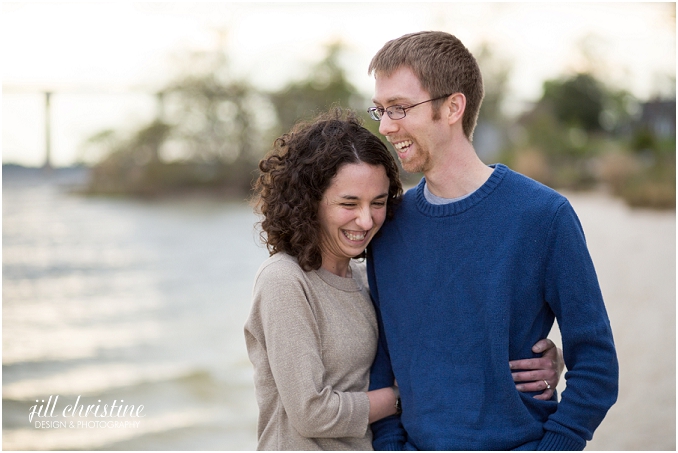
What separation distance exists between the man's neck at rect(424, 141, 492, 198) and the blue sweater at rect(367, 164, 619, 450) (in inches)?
2.0

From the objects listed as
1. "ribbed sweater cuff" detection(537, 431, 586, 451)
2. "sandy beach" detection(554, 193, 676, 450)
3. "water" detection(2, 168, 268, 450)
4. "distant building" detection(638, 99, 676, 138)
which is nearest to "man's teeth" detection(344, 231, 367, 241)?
"ribbed sweater cuff" detection(537, 431, 586, 451)

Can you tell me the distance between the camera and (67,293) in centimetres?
1248

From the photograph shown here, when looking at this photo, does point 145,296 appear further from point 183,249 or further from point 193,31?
point 193,31

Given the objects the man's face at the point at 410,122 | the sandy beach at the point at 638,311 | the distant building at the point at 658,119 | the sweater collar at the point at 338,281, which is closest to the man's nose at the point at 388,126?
the man's face at the point at 410,122

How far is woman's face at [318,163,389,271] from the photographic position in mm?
1780

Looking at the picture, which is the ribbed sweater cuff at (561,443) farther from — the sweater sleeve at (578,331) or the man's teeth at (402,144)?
the man's teeth at (402,144)

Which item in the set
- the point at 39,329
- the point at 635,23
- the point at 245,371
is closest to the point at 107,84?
the point at 39,329

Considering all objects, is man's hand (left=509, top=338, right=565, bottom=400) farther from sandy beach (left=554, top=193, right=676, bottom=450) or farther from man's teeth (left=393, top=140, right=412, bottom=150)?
sandy beach (left=554, top=193, right=676, bottom=450)

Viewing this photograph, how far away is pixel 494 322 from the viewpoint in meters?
1.66

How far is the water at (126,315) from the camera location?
700 cm

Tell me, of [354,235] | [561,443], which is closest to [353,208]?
[354,235]

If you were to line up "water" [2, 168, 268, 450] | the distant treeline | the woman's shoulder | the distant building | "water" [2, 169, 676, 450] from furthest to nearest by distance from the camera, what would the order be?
the distant building < the distant treeline < "water" [2, 168, 268, 450] < "water" [2, 169, 676, 450] < the woman's shoulder

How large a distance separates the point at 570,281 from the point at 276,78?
514 inches

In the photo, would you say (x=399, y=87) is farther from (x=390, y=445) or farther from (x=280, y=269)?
(x=390, y=445)
